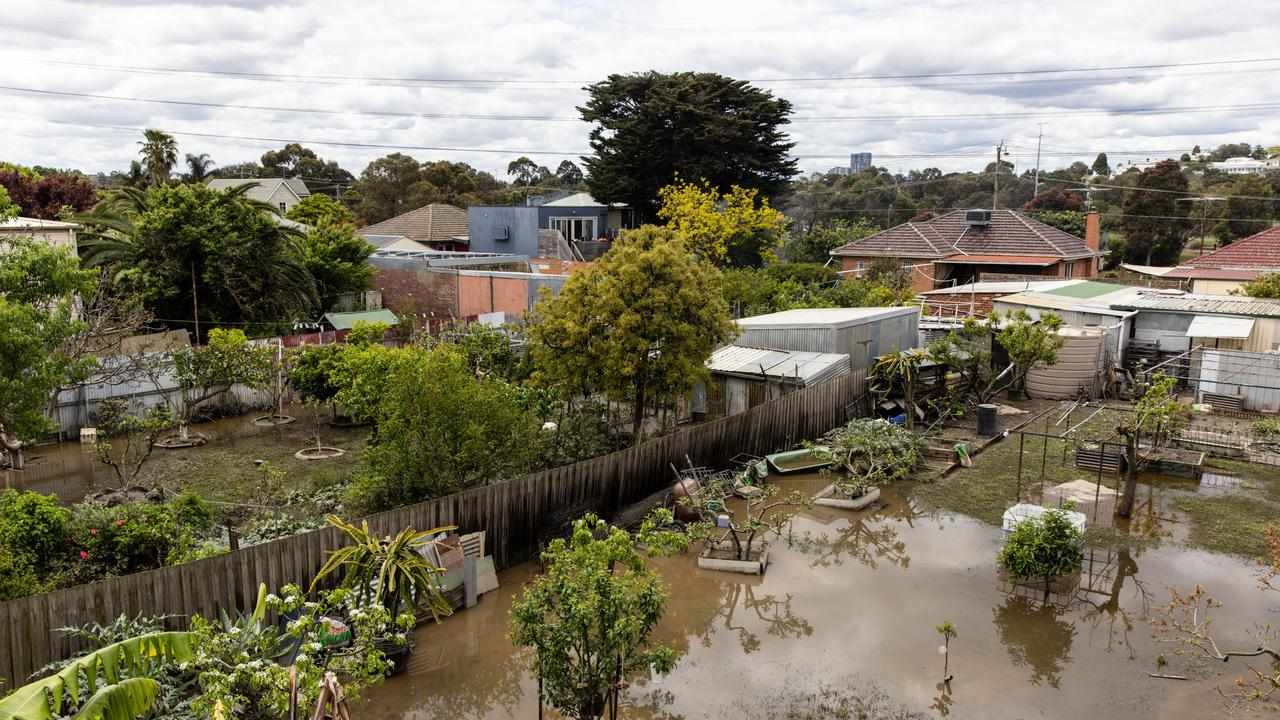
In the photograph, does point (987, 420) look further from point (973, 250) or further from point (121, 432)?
point (973, 250)

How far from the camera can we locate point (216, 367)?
21.6m

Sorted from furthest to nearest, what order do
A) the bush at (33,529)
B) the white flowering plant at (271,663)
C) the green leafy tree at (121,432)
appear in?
the green leafy tree at (121,432) → the bush at (33,529) → the white flowering plant at (271,663)

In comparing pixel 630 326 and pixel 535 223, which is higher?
pixel 535 223

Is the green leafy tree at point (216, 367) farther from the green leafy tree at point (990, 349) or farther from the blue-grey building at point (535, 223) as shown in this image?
the blue-grey building at point (535, 223)

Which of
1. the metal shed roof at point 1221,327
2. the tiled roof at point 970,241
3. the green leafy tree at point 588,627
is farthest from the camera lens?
the tiled roof at point 970,241

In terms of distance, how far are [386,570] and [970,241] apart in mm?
37726

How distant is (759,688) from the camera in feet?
33.1

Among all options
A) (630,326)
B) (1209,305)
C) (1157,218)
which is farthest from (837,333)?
(1157,218)

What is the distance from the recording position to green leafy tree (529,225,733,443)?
669 inches

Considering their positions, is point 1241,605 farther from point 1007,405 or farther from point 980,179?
point 980,179

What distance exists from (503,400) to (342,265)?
2279 centimetres

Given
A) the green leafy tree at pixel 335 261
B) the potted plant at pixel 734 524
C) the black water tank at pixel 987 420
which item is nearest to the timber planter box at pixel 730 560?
the potted plant at pixel 734 524

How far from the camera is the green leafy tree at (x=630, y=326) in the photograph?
17.0 meters

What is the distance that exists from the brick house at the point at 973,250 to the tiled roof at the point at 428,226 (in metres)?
23.1
